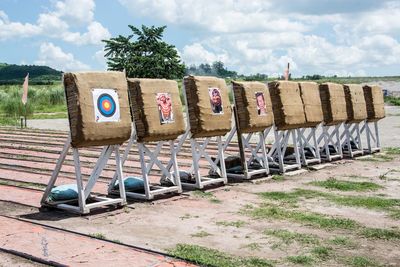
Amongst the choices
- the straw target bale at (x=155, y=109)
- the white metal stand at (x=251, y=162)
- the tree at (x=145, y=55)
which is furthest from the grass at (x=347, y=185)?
A: the tree at (x=145, y=55)

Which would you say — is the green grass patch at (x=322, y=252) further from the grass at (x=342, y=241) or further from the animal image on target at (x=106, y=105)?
the animal image on target at (x=106, y=105)

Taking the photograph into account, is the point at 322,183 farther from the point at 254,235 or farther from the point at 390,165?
the point at 254,235

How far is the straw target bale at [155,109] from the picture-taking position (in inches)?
343

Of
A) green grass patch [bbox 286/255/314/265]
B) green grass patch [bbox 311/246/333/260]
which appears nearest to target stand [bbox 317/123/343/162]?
green grass patch [bbox 311/246/333/260]

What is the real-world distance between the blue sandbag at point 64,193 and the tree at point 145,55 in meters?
44.1

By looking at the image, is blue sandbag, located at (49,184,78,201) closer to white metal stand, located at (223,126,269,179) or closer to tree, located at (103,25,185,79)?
white metal stand, located at (223,126,269,179)

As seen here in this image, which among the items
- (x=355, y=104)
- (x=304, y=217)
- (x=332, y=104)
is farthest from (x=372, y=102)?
(x=304, y=217)

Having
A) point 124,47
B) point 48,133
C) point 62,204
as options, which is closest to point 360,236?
point 62,204

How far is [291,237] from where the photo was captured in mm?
6426

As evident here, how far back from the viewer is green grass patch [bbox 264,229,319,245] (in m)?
6.26

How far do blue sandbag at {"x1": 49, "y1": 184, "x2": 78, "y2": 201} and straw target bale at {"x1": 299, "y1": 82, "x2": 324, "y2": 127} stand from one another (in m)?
6.26

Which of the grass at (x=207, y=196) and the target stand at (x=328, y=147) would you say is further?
the target stand at (x=328, y=147)

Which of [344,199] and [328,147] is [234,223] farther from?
[328,147]

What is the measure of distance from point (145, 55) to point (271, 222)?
155 feet
